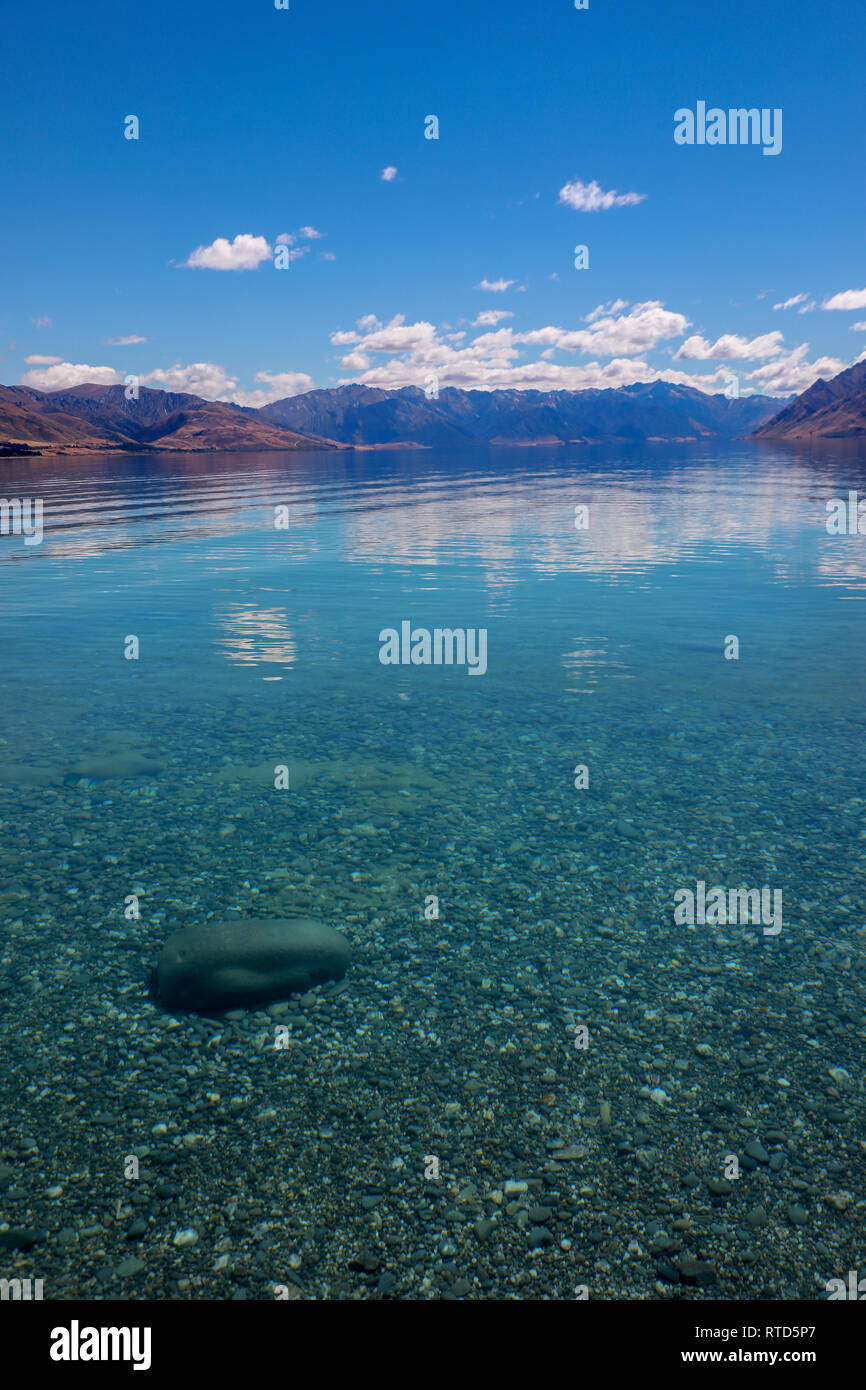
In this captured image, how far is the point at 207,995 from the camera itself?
10.9 meters

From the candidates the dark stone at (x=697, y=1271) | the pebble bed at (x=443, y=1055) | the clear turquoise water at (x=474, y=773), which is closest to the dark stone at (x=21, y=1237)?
the pebble bed at (x=443, y=1055)

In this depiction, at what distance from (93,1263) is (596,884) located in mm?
8945

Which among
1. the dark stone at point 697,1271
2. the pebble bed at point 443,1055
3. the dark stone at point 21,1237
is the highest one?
the pebble bed at point 443,1055

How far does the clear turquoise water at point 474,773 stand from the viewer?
12.2 meters

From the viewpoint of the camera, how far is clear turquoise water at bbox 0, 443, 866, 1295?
12.2m

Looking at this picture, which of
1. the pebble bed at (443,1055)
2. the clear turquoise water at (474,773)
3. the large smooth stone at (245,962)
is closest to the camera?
the pebble bed at (443,1055)

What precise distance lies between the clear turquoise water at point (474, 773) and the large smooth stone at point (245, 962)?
596 millimetres

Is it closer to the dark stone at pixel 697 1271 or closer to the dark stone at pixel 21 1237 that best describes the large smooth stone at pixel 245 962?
the dark stone at pixel 21 1237

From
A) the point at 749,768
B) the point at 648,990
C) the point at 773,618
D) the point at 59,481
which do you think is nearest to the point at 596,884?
the point at 648,990

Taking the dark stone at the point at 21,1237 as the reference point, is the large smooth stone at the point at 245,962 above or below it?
above

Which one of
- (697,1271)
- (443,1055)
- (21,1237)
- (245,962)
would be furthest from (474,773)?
(21,1237)

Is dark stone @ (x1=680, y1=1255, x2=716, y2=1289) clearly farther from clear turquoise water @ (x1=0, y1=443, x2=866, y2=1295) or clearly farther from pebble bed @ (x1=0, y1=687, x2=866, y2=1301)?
clear turquoise water @ (x1=0, y1=443, x2=866, y2=1295)

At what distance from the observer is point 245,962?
11.4m

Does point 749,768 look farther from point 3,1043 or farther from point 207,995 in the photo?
point 3,1043
